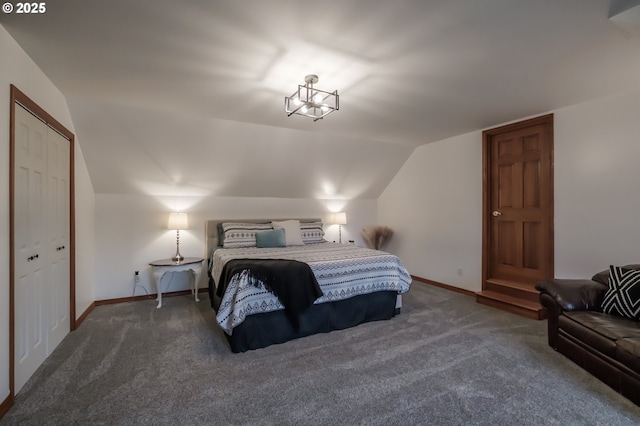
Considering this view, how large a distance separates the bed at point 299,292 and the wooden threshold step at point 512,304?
3.83 ft

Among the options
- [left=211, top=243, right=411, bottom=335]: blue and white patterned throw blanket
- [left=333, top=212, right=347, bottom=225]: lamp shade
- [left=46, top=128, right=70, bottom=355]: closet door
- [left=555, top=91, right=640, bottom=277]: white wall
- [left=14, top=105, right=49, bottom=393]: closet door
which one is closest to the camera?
[left=14, top=105, right=49, bottom=393]: closet door

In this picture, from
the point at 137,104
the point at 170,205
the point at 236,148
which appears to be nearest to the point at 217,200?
the point at 170,205

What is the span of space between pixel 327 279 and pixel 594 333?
82.6 inches

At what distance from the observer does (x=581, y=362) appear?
2213 mm

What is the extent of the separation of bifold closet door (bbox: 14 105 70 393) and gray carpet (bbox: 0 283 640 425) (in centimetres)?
21

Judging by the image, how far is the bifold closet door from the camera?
200 centimetres

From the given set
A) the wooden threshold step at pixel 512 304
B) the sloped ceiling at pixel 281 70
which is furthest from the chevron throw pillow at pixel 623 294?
→ the sloped ceiling at pixel 281 70

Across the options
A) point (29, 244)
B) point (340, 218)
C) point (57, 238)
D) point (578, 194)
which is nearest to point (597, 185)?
point (578, 194)

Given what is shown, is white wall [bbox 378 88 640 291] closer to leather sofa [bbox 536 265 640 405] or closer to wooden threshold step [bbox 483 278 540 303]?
wooden threshold step [bbox 483 278 540 303]

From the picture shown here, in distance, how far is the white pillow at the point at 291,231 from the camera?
441 centimetres

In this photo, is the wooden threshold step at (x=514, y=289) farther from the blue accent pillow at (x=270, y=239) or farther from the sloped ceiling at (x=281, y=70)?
the blue accent pillow at (x=270, y=239)

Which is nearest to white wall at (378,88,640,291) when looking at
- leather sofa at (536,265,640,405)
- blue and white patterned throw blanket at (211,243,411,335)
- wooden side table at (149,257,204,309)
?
leather sofa at (536,265,640,405)

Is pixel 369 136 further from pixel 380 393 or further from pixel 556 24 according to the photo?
pixel 380 393

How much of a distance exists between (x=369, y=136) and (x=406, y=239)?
2061 millimetres
